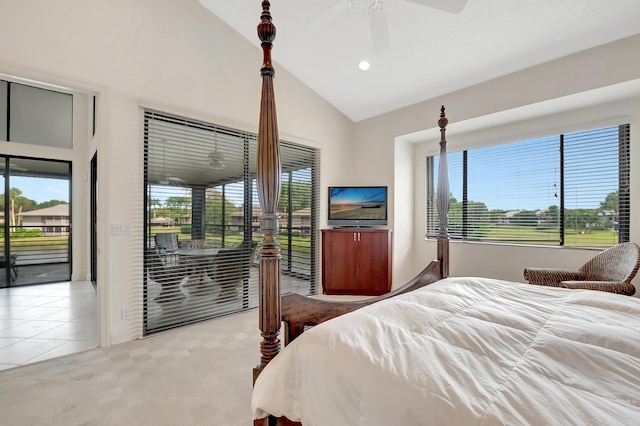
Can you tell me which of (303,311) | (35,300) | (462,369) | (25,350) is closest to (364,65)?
(303,311)

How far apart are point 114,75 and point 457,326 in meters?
3.35

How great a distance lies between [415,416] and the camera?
0.80m

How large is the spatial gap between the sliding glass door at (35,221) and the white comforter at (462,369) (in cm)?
589

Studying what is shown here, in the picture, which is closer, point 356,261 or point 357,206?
point 356,261

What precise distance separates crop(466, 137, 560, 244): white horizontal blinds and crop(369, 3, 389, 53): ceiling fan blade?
2647 millimetres

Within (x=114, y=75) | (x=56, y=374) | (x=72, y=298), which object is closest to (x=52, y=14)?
(x=114, y=75)

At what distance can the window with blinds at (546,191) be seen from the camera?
10.8 ft

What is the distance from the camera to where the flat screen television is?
180 inches

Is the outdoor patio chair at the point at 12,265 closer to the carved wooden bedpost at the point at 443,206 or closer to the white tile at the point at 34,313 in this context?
the white tile at the point at 34,313

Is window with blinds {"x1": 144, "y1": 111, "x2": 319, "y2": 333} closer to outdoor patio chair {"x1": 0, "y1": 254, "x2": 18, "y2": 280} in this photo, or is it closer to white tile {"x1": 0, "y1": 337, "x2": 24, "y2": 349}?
white tile {"x1": 0, "y1": 337, "x2": 24, "y2": 349}

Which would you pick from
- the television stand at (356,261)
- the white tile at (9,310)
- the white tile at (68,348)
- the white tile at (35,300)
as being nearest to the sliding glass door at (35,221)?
the white tile at (35,300)

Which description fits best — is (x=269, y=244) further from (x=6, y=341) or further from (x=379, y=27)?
(x=6, y=341)

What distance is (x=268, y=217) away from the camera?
141 centimetres

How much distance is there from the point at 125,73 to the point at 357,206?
3.25 m
